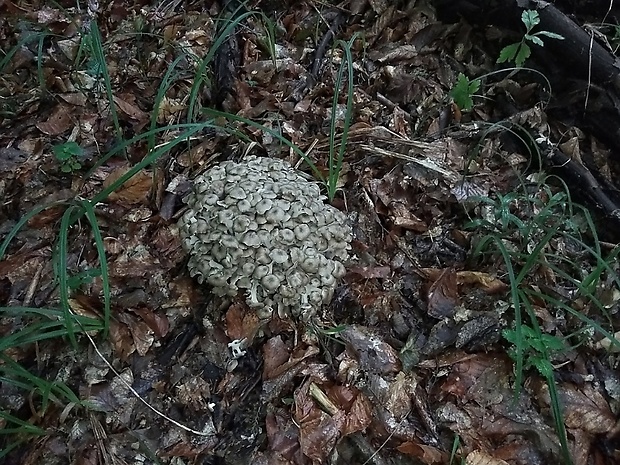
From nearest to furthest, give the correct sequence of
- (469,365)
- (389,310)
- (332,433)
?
(332,433) < (469,365) < (389,310)

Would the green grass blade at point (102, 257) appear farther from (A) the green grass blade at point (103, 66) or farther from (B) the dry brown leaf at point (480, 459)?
(B) the dry brown leaf at point (480, 459)

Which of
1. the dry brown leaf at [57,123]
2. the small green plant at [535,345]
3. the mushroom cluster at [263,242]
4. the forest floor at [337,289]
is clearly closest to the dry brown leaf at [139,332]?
the forest floor at [337,289]

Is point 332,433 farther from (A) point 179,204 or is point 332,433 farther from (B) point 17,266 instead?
(B) point 17,266

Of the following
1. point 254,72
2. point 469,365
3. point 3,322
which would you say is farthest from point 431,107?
point 3,322

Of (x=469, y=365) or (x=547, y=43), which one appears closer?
(x=469, y=365)

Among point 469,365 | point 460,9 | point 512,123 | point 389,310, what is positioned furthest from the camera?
point 460,9

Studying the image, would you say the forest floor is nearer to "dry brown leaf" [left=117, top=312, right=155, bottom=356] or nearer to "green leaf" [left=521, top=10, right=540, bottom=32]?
"dry brown leaf" [left=117, top=312, right=155, bottom=356]
